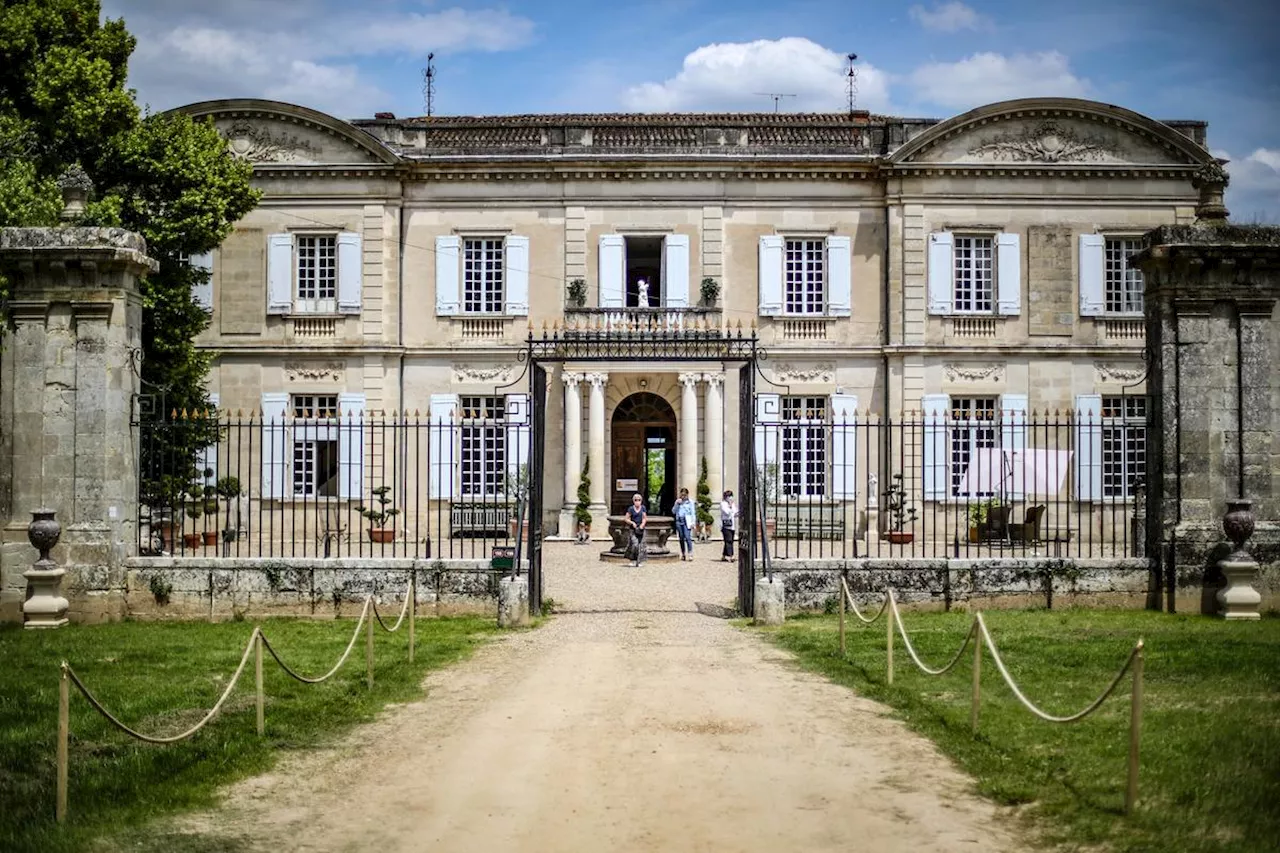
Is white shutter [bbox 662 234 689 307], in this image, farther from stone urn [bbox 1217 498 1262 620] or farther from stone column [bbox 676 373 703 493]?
stone urn [bbox 1217 498 1262 620]

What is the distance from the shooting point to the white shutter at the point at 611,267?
1032 inches

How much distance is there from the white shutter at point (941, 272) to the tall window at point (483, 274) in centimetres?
914

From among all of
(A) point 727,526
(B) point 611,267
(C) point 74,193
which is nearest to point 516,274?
(B) point 611,267

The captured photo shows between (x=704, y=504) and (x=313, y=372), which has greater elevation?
(x=313, y=372)

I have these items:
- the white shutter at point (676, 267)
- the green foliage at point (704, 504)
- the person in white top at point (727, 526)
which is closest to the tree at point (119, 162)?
the person in white top at point (727, 526)

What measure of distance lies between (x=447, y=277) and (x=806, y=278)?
766cm

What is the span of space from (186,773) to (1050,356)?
2197 cm

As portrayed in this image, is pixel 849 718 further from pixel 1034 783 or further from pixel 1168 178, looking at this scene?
pixel 1168 178

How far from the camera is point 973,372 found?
1013 inches

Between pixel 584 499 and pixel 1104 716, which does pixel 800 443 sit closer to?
pixel 584 499

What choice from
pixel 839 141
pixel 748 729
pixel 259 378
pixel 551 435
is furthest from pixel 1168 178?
pixel 748 729

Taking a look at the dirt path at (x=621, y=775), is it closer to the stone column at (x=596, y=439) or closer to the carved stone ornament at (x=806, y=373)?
the stone column at (x=596, y=439)

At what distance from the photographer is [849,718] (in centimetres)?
851

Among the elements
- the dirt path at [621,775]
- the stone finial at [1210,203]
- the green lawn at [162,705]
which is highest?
the stone finial at [1210,203]
